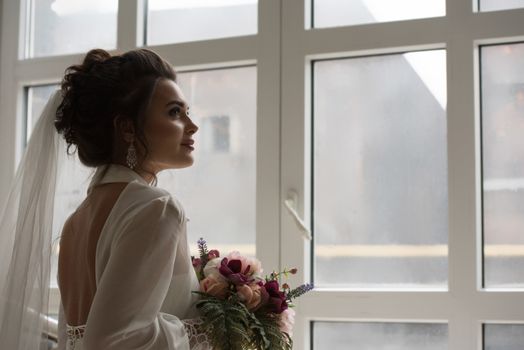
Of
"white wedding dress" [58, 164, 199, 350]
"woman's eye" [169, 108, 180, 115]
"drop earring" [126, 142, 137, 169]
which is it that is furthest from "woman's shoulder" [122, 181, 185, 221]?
"woman's eye" [169, 108, 180, 115]

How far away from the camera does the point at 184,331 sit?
5.36ft

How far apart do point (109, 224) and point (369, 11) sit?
4.47ft

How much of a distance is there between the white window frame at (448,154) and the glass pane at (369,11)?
2.1 inches

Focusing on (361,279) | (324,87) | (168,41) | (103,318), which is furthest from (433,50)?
(103,318)

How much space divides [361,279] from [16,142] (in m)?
1.43

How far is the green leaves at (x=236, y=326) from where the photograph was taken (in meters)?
1.67

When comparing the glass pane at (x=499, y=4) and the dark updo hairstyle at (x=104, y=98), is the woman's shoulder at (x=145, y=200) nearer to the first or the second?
the dark updo hairstyle at (x=104, y=98)

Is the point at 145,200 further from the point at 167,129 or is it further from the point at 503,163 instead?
the point at 503,163

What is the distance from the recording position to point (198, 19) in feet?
9.35

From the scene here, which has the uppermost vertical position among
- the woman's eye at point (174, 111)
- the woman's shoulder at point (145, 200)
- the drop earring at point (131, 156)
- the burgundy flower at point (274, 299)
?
the woman's eye at point (174, 111)

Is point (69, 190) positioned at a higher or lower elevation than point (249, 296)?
higher

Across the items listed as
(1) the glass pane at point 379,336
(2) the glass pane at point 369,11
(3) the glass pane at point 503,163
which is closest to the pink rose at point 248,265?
(1) the glass pane at point 379,336

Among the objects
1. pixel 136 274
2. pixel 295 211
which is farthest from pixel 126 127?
pixel 295 211

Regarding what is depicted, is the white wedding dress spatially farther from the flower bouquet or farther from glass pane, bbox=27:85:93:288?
glass pane, bbox=27:85:93:288
